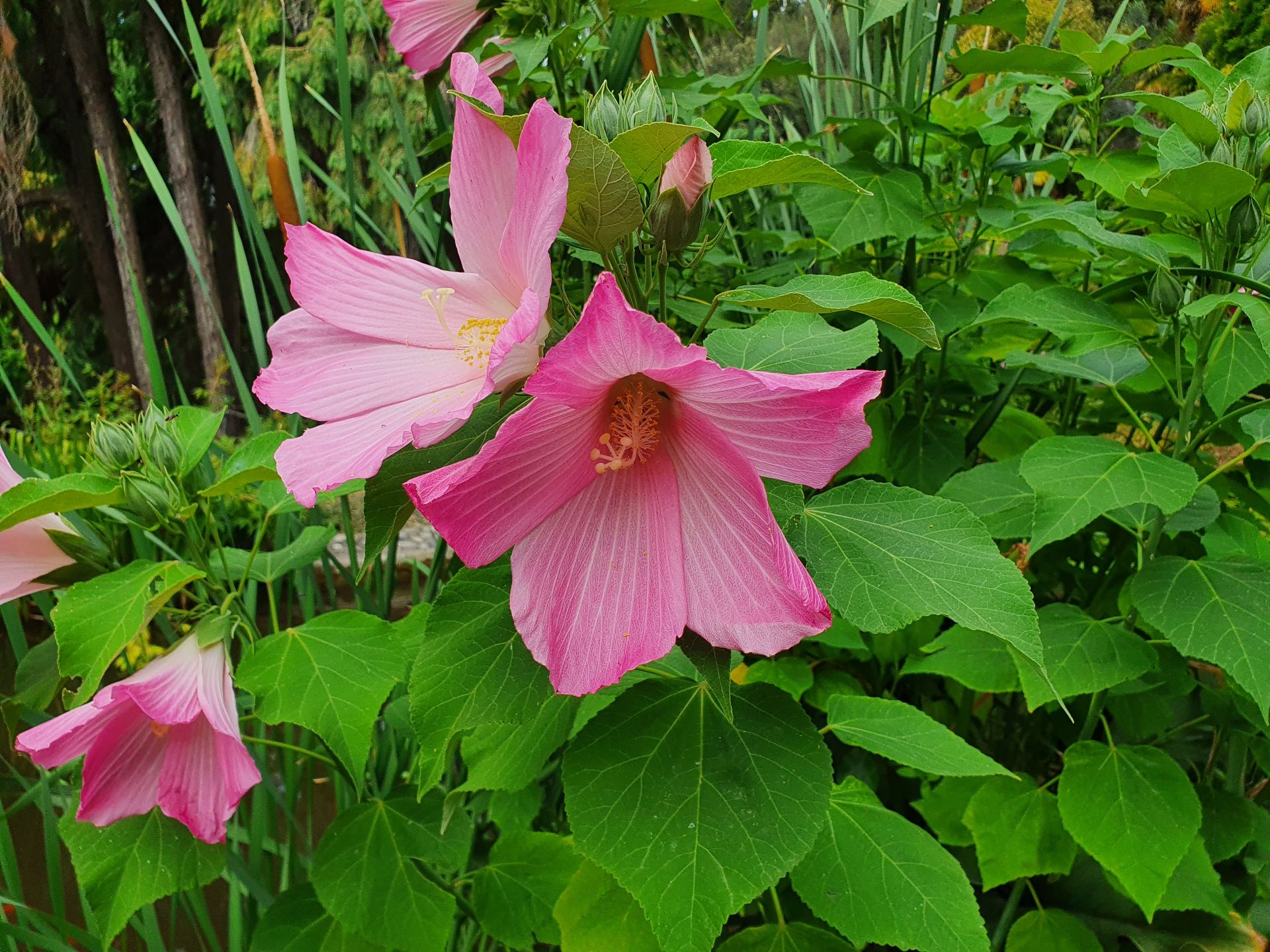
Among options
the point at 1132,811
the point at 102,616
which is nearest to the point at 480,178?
the point at 102,616

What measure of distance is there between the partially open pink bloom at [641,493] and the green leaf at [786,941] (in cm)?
49

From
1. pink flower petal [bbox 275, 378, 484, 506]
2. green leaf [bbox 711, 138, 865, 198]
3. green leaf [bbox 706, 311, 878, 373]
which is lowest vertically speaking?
green leaf [bbox 706, 311, 878, 373]

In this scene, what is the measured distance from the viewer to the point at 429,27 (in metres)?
1.06

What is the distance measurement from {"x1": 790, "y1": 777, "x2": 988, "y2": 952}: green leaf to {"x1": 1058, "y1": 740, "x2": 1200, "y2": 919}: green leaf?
0.20 meters

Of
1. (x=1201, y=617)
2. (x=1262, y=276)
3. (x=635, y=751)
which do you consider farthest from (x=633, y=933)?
(x=1262, y=276)

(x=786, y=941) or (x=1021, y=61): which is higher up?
(x=1021, y=61)

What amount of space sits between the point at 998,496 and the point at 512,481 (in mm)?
692

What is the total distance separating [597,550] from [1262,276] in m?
0.86

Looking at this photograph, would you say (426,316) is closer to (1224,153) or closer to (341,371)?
(341,371)

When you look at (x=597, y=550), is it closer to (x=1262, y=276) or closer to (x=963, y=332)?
(x=1262, y=276)

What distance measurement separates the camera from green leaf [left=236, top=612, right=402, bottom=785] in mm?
698

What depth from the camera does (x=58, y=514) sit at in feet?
2.69

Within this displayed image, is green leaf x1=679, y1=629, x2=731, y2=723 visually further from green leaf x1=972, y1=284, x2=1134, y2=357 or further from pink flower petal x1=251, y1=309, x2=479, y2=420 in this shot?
green leaf x1=972, y1=284, x2=1134, y2=357

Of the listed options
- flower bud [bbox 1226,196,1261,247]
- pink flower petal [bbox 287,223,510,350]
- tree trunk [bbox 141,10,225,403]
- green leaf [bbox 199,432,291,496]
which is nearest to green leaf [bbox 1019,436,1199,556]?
flower bud [bbox 1226,196,1261,247]
